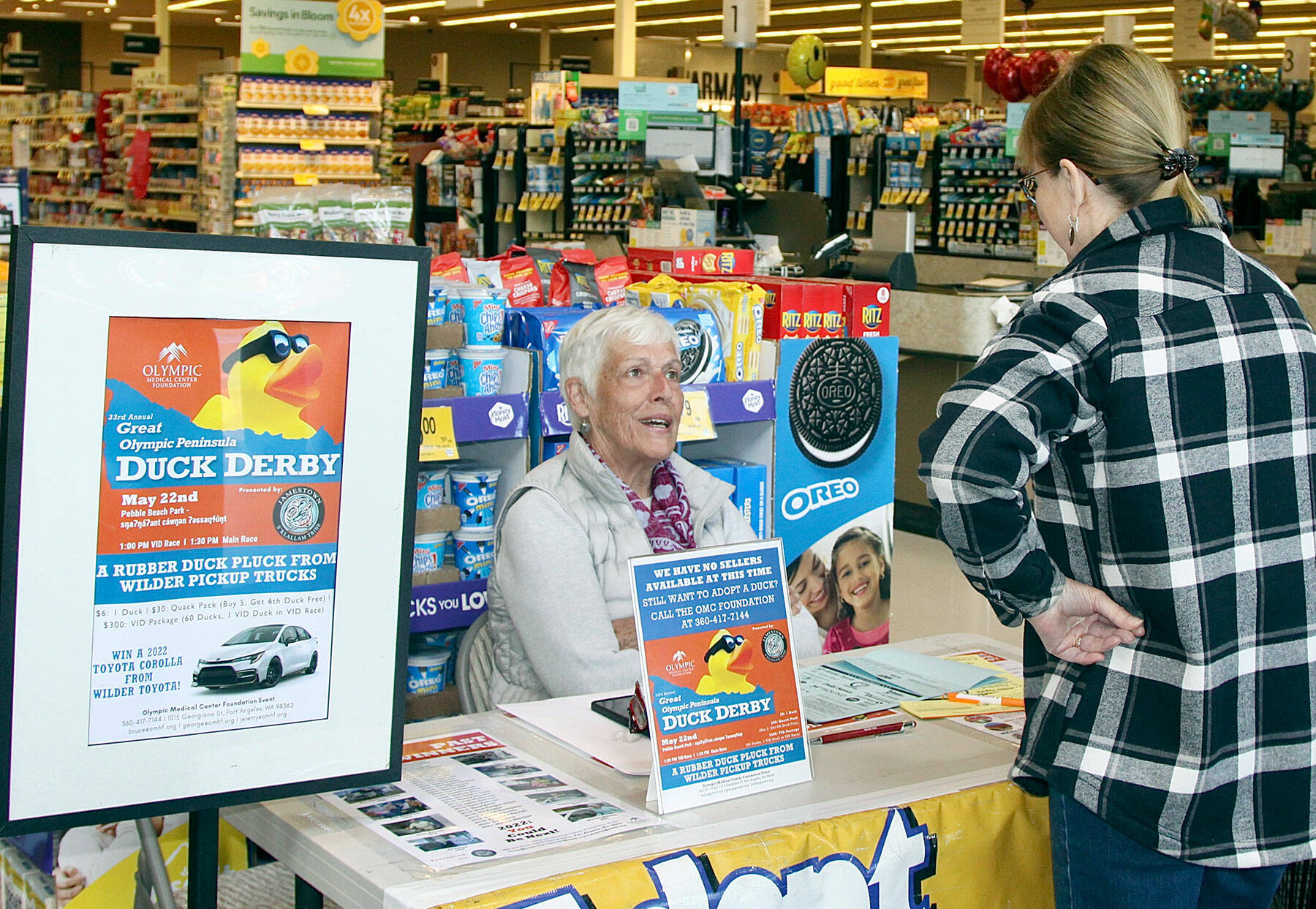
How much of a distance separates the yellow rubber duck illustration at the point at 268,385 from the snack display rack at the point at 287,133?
9.31 m

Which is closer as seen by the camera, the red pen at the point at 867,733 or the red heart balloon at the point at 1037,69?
the red pen at the point at 867,733

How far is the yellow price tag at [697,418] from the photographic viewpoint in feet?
10.4

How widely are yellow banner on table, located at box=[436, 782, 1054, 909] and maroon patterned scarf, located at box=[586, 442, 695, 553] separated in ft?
3.05

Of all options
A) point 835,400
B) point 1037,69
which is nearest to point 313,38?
point 1037,69

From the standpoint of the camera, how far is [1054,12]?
20.9 meters

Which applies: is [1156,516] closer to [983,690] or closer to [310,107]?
[983,690]

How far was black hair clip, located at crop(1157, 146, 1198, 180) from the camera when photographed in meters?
1.43

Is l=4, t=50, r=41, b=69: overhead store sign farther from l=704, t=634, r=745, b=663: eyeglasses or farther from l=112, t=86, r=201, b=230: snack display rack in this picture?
l=704, t=634, r=745, b=663: eyeglasses

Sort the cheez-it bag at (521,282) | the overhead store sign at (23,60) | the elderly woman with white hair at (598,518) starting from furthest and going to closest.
Answer: the overhead store sign at (23,60) → the cheez-it bag at (521,282) → the elderly woman with white hair at (598,518)

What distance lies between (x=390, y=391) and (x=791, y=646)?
577mm

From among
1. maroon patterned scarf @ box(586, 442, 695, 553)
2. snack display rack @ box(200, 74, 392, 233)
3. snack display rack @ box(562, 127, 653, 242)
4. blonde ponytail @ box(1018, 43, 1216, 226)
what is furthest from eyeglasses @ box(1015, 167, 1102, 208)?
snack display rack @ box(200, 74, 392, 233)

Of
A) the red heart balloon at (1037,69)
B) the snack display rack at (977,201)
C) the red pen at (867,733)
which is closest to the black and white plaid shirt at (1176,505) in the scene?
the red pen at (867,733)

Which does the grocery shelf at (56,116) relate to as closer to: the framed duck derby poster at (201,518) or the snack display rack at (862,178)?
the snack display rack at (862,178)

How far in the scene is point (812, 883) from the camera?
154 centimetres
